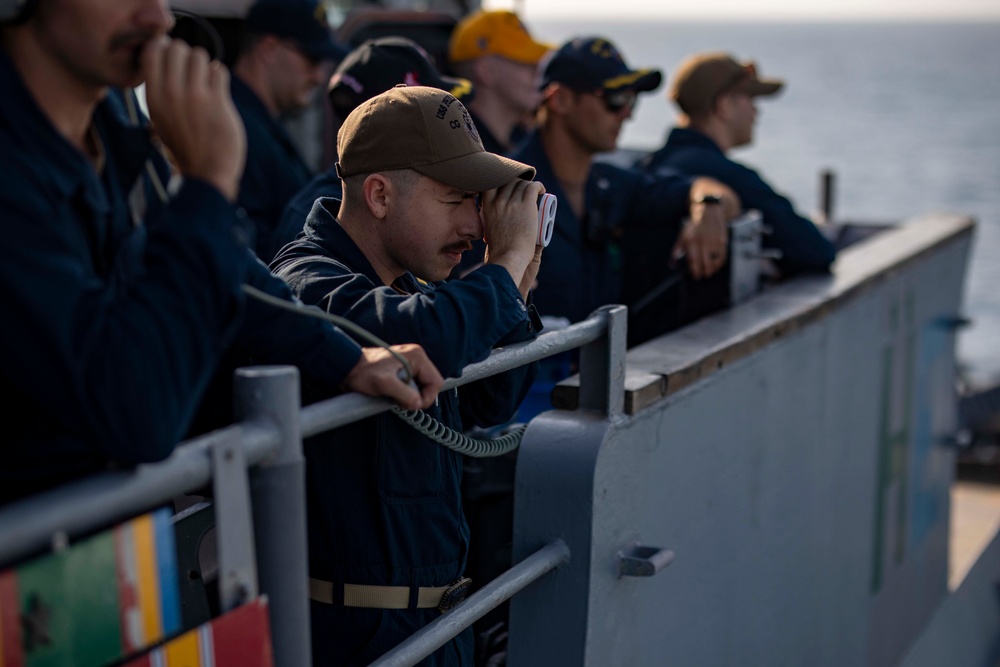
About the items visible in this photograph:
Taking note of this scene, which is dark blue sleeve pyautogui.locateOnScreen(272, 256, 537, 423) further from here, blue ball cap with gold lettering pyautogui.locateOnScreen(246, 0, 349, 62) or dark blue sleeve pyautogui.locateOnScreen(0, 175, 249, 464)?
blue ball cap with gold lettering pyautogui.locateOnScreen(246, 0, 349, 62)

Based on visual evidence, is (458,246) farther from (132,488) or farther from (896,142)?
(896,142)

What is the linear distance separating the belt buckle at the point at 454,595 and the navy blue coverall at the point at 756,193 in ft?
9.07

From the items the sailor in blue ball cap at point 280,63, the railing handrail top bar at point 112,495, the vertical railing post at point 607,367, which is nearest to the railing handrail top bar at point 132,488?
the railing handrail top bar at point 112,495

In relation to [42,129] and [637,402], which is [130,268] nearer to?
[42,129]

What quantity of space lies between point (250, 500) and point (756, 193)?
332 cm

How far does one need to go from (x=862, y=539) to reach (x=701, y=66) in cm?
208

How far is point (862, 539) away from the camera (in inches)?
203

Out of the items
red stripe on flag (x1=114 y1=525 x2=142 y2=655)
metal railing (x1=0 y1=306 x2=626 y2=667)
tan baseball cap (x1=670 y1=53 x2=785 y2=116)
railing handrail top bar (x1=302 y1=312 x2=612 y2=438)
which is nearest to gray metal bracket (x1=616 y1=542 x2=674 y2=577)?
railing handrail top bar (x1=302 y1=312 x2=612 y2=438)

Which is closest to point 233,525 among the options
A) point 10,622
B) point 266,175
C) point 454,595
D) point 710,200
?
point 10,622

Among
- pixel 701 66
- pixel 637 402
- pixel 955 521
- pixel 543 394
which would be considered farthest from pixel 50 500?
pixel 955 521

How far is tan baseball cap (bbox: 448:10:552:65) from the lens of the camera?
5.00 metres

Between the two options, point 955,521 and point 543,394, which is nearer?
point 543,394

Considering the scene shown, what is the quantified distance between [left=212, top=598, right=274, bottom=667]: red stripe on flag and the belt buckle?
22.6 inches

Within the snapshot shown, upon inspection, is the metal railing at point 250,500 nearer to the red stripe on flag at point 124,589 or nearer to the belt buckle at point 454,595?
the red stripe on flag at point 124,589
